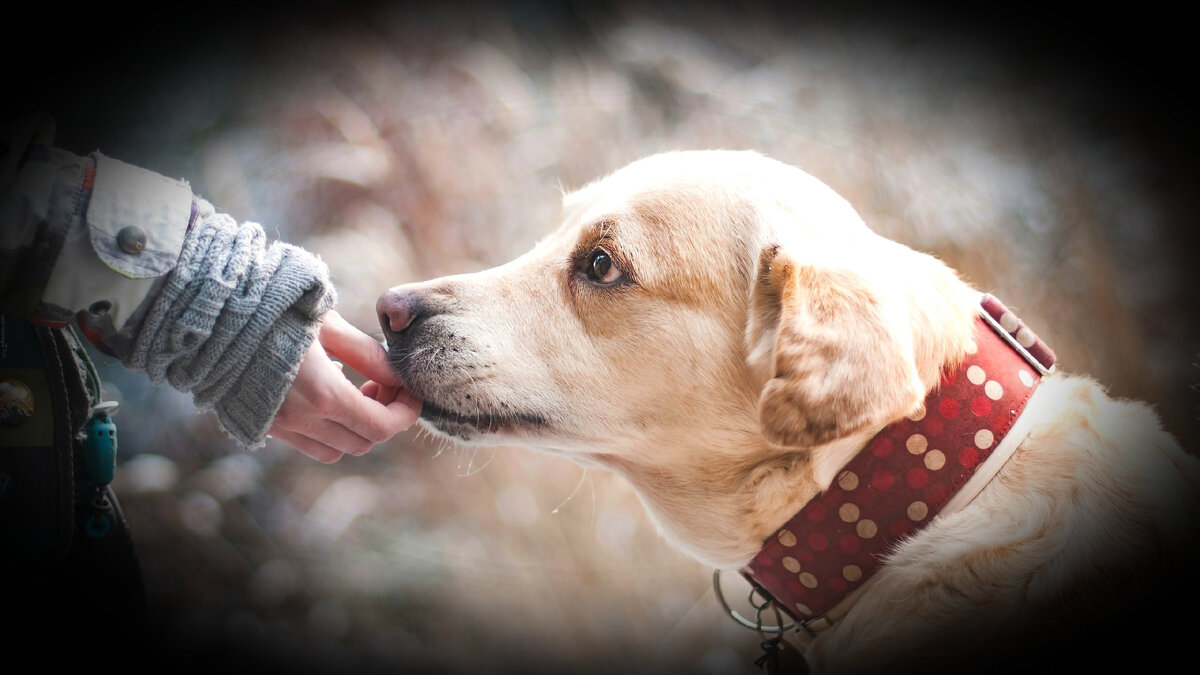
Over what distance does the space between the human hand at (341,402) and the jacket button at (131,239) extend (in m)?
0.35

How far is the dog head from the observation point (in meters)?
1.45

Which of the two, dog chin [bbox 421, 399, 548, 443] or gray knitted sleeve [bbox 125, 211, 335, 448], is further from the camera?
dog chin [bbox 421, 399, 548, 443]

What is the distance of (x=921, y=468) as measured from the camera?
1.25 metres

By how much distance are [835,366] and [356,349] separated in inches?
41.6

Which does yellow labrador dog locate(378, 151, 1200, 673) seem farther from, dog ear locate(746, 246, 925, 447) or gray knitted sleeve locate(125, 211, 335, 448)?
gray knitted sleeve locate(125, 211, 335, 448)

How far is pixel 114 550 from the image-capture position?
1606 mm

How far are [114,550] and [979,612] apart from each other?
1900 mm

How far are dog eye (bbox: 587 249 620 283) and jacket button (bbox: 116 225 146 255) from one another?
884 mm

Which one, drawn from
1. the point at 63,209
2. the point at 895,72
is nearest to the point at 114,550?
the point at 63,209

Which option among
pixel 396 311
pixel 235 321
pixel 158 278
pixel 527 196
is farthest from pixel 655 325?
pixel 527 196

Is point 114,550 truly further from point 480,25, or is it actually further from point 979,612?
point 480,25

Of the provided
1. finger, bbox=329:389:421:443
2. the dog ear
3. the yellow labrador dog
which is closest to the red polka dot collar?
the yellow labrador dog

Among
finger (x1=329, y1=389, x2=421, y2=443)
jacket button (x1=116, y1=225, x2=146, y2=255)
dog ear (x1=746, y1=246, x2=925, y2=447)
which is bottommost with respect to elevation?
finger (x1=329, y1=389, x2=421, y2=443)

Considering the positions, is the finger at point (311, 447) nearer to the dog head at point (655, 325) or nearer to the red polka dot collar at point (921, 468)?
the dog head at point (655, 325)
